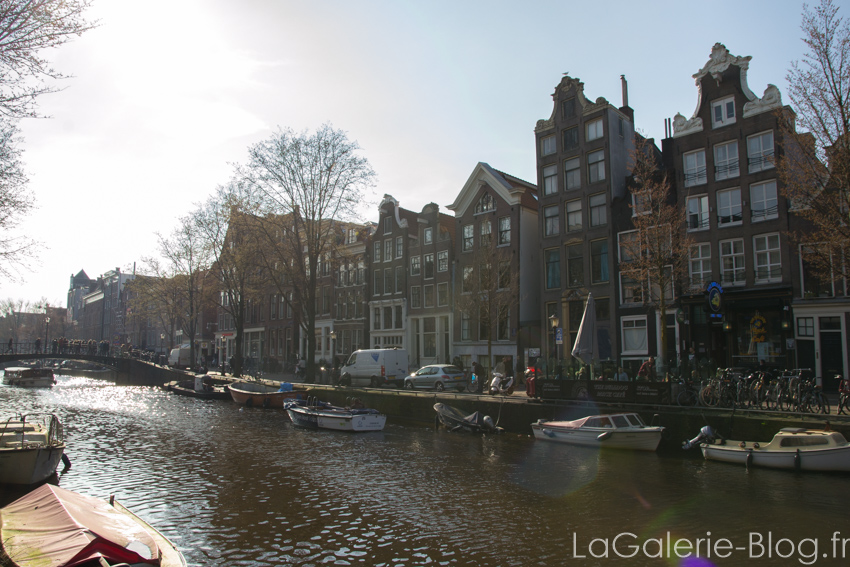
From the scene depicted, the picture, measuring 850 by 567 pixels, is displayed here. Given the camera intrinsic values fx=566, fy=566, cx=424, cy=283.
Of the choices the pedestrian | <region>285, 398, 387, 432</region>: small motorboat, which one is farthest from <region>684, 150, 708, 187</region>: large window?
<region>285, 398, 387, 432</region>: small motorboat

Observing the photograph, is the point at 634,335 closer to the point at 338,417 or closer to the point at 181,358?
the point at 338,417

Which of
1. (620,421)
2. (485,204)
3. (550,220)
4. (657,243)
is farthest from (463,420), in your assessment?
(485,204)

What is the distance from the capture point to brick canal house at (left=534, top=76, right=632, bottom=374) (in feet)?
118

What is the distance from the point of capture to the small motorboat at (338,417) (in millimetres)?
27000

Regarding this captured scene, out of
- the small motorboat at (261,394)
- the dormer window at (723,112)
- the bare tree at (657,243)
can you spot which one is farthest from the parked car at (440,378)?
the dormer window at (723,112)

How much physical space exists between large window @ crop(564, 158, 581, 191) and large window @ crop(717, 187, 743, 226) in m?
9.50

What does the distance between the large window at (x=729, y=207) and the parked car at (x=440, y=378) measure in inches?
696

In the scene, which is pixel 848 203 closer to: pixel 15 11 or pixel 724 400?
pixel 724 400

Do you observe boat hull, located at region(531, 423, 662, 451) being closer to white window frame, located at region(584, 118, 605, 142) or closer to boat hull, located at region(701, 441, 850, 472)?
boat hull, located at region(701, 441, 850, 472)

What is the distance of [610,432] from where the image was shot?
2116 cm

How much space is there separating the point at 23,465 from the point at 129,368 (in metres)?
64.9

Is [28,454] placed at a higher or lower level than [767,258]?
lower

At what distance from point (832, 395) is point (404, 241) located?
1393 inches

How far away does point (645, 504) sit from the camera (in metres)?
14.0
